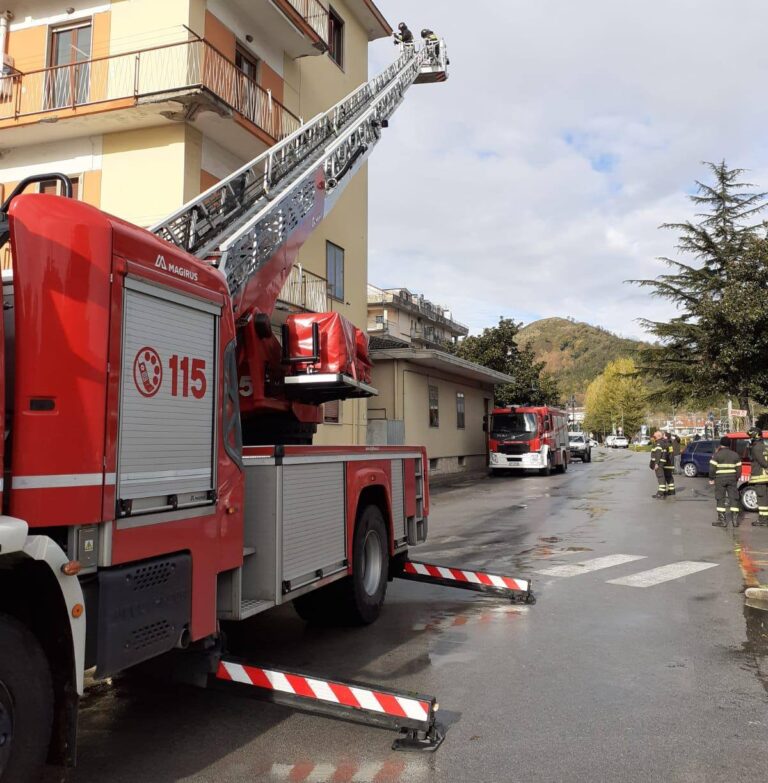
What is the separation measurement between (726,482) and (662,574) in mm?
5316

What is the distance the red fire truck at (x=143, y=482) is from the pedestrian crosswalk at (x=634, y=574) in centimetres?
379

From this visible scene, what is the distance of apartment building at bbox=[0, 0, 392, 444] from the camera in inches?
545

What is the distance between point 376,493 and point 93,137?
12.0 metres

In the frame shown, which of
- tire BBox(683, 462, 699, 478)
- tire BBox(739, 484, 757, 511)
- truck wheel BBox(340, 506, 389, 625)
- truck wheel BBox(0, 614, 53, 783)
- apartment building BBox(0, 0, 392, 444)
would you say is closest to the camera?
truck wheel BBox(0, 614, 53, 783)

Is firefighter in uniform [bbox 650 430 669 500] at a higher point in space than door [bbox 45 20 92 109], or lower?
lower

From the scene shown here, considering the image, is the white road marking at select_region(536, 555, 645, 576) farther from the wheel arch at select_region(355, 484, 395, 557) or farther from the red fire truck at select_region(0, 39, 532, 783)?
the red fire truck at select_region(0, 39, 532, 783)

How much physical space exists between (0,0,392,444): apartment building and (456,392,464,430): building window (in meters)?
14.3

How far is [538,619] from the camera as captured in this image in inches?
261

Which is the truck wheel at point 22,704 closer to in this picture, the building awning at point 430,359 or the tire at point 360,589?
the tire at point 360,589

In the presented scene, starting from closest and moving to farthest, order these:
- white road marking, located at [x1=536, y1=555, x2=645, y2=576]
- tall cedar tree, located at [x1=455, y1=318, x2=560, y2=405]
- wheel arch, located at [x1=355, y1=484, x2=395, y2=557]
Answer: wheel arch, located at [x1=355, y1=484, x2=395, y2=557] → white road marking, located at [x1=536, y1=555, x2=645, y2=576] → tall cedar tree, located at [x1=455, y1=318, x2=560, y2=405]

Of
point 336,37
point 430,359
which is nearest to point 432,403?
point 430,359

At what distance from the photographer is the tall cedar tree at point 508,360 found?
130 ft

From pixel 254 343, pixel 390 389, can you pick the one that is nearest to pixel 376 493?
pixel 254 343

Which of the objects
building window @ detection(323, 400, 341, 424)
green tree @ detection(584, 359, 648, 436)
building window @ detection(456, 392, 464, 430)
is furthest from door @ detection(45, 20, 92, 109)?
green tree @ detection(584, 359, 648, 436)
